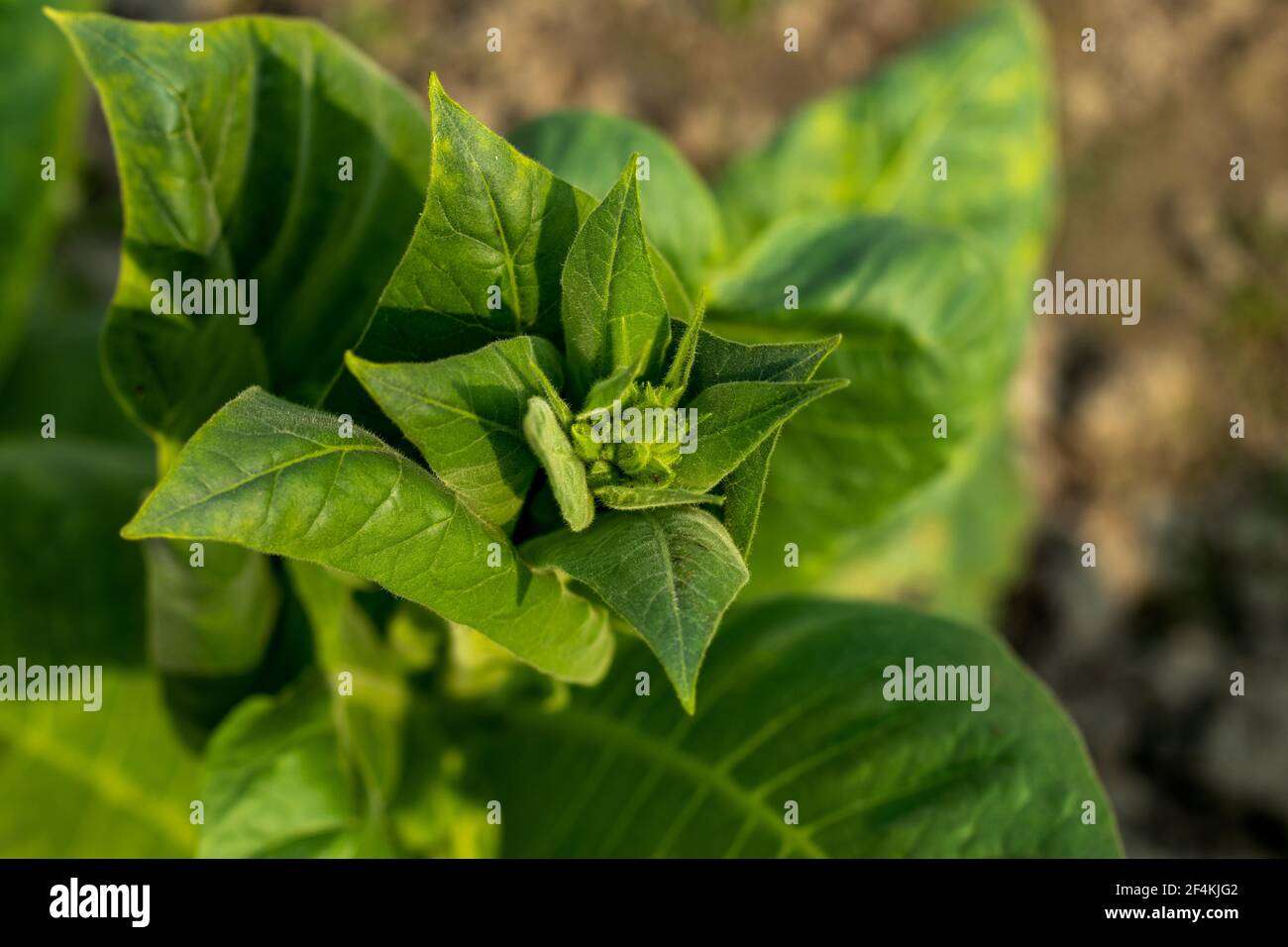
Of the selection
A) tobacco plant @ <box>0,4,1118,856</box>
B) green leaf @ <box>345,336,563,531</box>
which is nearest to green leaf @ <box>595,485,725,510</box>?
tobacco plant @ <box>0,4,1118,856</box>

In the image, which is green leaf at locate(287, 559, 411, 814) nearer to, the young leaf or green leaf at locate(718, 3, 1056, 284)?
the young leaf

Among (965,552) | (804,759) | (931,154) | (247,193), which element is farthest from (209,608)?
(965,552)

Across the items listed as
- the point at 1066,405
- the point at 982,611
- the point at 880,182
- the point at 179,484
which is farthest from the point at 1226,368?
the point at 179,484

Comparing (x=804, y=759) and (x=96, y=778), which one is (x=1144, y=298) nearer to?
(x=804, y=759)

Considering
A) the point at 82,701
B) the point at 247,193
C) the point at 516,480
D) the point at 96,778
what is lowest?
the point at 96,778

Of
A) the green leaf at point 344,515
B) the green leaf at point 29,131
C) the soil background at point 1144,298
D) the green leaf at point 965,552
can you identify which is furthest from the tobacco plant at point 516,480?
the soil background at point 1144,298

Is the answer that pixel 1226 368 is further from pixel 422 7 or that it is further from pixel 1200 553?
pixel 422 7
